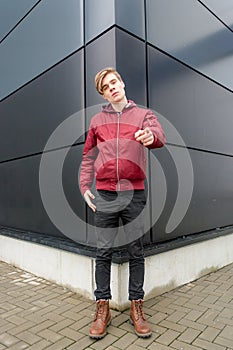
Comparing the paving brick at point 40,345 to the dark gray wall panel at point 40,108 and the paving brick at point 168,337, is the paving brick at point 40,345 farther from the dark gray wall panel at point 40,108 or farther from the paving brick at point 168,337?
the dark gray wall panel at point 40,108

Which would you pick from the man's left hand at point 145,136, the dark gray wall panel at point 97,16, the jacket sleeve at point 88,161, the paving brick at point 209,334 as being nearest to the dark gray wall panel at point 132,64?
the dark gray wall panel at point 97,16

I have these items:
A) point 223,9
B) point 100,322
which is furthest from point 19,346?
point 223,9

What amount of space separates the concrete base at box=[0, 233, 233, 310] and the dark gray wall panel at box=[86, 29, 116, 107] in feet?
A: 5.54

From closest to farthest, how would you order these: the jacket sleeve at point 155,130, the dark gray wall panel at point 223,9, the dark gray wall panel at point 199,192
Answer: the jacket sleeve at point 155,130, the dark gray wall panel at point 199,192, the dark gray wall panel at point 223,9

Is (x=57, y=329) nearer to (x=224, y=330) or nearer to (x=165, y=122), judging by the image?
(x=224, y=330)

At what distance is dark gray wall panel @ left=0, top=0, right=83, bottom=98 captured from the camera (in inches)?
137

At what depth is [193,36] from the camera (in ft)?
13.0

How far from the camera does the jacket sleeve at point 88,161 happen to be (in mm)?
2484

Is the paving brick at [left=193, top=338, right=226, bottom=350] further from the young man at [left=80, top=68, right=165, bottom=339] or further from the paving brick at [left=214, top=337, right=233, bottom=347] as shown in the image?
the young man at [left=80, top=68, right=165, bottom=339]

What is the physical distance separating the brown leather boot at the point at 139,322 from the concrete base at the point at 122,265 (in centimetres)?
36

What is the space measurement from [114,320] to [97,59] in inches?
99.9

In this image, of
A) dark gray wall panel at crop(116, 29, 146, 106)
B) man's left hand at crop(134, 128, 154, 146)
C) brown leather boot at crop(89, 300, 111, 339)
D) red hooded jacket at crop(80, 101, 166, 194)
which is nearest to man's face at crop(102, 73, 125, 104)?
red hooded jacket at crop(80, 101, 166, 194)

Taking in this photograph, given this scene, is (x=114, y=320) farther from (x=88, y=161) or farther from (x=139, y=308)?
(x=88, y=161)

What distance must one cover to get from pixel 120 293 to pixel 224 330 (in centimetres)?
90
